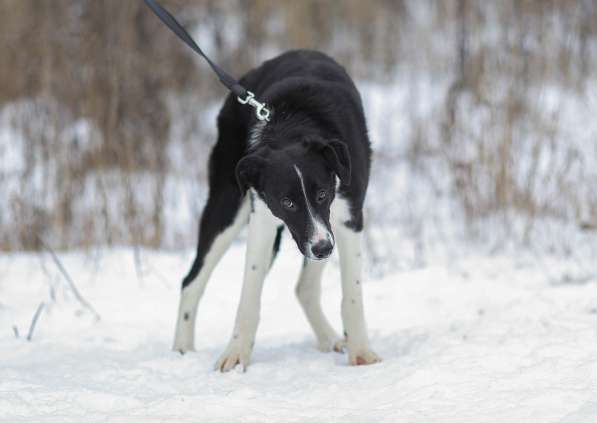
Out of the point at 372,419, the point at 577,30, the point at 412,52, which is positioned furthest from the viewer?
the point at 412,52

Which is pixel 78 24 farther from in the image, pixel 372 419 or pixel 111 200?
pixel 372 419

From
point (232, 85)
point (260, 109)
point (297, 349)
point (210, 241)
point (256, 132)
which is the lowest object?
point (297, 349)

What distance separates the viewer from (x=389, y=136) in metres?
8.75

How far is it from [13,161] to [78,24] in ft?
4.65

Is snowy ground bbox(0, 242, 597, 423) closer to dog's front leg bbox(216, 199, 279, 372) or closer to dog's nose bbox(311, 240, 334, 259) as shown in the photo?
dog's front leg bbox(216, 199, 279, 372)

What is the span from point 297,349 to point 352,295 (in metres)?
0.53

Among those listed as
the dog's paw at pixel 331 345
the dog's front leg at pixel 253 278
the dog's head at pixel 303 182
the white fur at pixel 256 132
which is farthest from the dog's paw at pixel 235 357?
the white fur at pixel 256 132

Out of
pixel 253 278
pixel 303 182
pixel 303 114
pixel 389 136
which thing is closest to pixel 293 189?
pixel 303 182

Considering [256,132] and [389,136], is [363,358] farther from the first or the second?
[389,136]

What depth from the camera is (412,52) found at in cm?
864

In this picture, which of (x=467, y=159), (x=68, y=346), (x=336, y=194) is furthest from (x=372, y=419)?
(x=467, y=159)

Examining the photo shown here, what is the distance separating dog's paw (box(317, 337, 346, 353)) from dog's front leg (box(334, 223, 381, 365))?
0.36m

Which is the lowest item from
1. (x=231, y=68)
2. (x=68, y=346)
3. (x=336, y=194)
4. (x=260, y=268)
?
(x=68, y=346)

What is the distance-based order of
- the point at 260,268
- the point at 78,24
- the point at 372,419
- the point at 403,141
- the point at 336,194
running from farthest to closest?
the point at 403,141 → the point at 78,24 → the point at 260,268 → the point at 336,194 → the point at 372,419
